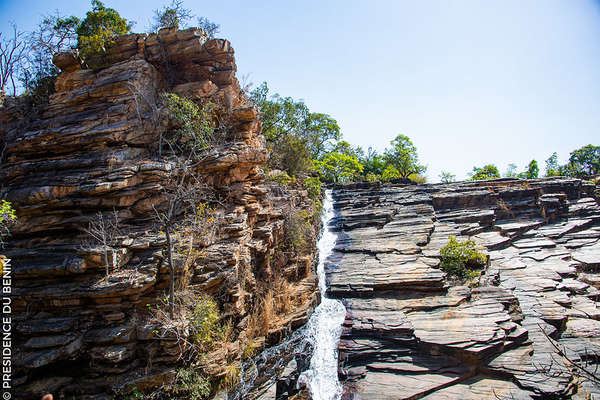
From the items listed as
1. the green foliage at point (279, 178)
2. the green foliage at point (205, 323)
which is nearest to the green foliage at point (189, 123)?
the green foliage at point (279, 178)

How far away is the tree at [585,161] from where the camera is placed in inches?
1507

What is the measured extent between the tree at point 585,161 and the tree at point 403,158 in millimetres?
21685

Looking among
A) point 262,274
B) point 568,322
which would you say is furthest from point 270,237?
point 568,322

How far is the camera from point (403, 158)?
34781 mm

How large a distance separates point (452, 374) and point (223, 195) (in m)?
10.3

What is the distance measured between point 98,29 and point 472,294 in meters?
21.5

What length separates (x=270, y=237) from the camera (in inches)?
515

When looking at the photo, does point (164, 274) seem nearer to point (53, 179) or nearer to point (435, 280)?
point (53, 179)

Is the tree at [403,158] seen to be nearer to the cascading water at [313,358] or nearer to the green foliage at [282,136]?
the green foliage at [282,136]

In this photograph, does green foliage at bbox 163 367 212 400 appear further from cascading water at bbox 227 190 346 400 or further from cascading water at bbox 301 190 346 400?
cascading water at bbox 301 190 346 400

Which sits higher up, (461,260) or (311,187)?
(311,187)

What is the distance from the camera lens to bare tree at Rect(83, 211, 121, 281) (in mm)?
8641

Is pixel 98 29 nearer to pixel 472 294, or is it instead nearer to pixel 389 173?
pixel 472 294

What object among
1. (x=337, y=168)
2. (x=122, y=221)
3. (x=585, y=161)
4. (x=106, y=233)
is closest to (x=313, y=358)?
(x=106, y=233)
